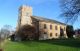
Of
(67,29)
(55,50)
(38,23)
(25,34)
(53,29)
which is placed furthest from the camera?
(67,29)

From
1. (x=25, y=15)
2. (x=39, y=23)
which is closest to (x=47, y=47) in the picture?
(x=39, y=23)

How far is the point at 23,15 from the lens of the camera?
243 feet

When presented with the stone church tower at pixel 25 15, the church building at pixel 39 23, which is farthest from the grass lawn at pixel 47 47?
the stone church tower at pixel 25 15

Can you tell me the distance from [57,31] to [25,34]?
1856 cm

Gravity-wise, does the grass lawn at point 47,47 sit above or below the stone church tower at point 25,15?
below

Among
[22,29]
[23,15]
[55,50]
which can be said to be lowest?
[55,50]

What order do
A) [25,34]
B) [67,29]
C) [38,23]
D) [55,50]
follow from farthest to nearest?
1. [67,29]
2. [38,23]
3. [25,34]
4. [55,50]

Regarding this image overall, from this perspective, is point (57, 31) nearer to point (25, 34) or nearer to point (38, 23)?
point (38, 23)

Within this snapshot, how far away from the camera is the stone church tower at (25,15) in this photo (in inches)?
2899

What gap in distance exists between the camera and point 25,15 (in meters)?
74.3

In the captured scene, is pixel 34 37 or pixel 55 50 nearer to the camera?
pixel 55 50

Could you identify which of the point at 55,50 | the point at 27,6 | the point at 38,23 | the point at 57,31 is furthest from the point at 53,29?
the point at 55,50

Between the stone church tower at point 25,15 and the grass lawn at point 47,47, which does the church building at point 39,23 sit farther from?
the grass lawn at point 47,47

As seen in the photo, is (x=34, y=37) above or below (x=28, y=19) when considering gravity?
below
